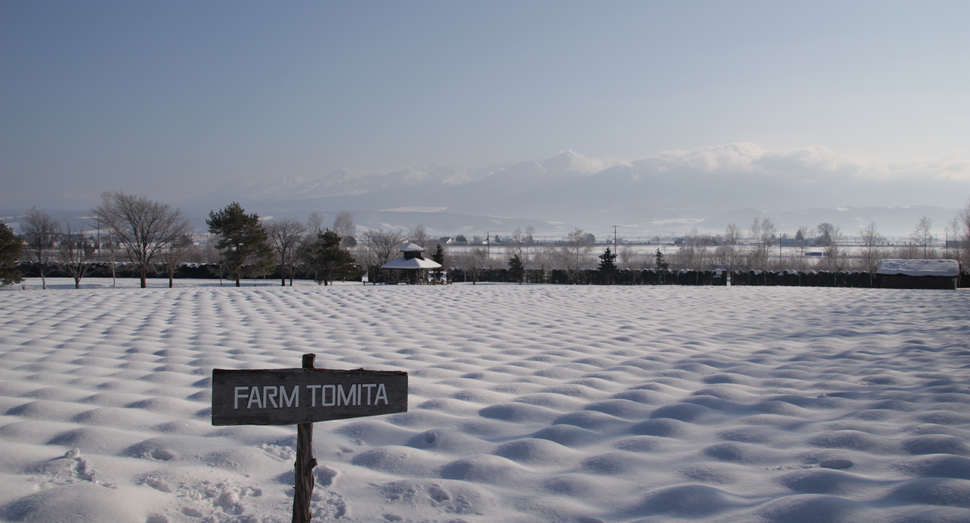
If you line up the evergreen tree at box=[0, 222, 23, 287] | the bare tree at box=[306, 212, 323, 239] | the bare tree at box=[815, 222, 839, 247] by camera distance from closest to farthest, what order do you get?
the evergreen tree at box=[0, 222, 23, 287]
the bare tree at box=[306, 212, 323, 239]
the bare tree at box=[815, 222, 839, 247]

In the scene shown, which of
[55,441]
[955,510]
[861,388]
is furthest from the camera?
[861,388]

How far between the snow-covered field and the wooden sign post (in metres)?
0.77

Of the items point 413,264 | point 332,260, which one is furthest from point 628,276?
point 332,260

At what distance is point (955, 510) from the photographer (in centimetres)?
282

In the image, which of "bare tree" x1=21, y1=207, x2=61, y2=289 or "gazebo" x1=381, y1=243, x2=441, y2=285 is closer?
"gazebo" x1=381, y1=243, x2=441, y2=285

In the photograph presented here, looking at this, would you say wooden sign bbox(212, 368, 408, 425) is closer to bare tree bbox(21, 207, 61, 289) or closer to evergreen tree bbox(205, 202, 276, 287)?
evergreen tree bbox(205, 202, 276, 287)

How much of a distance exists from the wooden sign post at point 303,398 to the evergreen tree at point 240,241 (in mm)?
37511

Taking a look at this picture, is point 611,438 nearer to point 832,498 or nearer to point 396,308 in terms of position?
point 832,498

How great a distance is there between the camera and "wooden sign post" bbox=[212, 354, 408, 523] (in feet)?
7.79

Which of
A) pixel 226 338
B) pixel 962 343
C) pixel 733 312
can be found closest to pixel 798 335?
pixel 962 343

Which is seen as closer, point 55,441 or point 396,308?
point 55,441

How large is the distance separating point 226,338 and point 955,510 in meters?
9.64

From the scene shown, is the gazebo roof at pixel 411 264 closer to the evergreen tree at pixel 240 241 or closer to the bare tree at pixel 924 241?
the evergreen tree at pixel 240 241

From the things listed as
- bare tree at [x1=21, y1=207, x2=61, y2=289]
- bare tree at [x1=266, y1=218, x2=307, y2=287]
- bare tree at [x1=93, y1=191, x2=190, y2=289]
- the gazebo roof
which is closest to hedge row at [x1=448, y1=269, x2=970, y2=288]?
the gazebo roof
